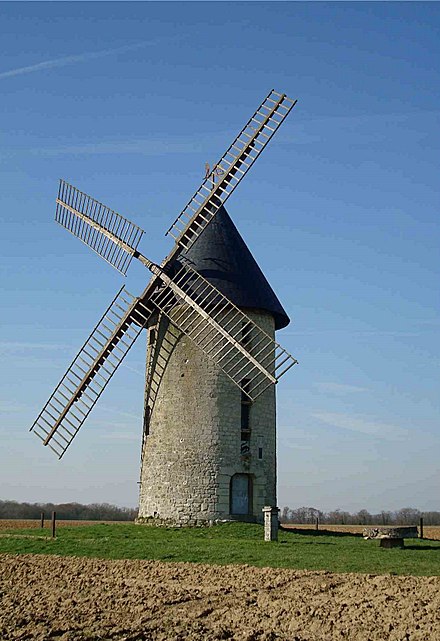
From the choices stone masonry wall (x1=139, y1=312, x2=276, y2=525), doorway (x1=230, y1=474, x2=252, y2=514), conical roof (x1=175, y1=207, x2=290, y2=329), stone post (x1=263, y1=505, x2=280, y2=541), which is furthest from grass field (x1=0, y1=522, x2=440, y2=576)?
conical roof (x1=175, y1=207, x2=290, y2=329)

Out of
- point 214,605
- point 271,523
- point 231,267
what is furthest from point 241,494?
point 214,605

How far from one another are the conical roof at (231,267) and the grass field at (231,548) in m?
6.76

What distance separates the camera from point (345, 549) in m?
19.7

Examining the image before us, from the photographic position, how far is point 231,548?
19.3m

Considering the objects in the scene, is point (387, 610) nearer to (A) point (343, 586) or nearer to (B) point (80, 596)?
(A) point (343, 586)

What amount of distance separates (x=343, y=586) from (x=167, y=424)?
38.6 feet

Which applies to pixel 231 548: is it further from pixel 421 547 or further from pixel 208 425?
pixel 208 425

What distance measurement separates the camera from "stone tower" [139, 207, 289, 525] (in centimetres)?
2452

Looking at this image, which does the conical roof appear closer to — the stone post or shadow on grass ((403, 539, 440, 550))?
the stone post

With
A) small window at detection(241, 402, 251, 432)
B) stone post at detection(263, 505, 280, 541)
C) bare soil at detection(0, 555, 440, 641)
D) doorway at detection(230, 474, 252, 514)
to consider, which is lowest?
bare soil at detection(0, 555, 440, 641)

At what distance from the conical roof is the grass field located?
676 cm

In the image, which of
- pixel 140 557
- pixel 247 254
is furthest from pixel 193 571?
pixel 247 254

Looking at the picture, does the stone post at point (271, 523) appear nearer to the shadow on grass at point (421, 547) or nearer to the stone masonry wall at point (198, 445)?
the stone masonry wall at point (198, 445)

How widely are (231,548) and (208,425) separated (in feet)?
19.1
